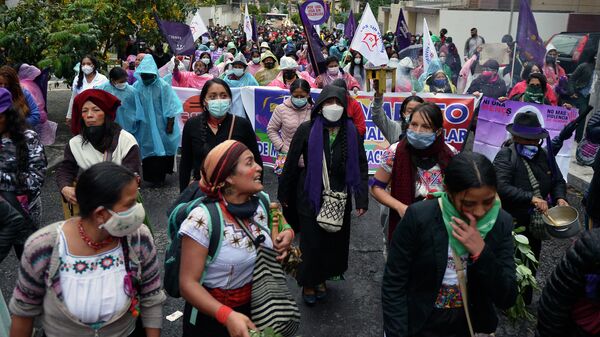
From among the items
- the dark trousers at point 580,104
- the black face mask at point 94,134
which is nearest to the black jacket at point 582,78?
the dark trousers at point 580,104

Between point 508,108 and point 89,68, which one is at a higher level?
point 89,68

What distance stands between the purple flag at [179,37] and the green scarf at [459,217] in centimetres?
815

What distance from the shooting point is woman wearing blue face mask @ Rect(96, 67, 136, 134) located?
7.00 m

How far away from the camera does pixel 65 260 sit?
2.24 meters

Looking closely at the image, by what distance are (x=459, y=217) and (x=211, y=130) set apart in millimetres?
2638

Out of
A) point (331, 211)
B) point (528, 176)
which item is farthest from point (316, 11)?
point (528, 176)

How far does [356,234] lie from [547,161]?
98.8 inches

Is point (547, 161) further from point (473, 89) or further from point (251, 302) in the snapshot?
point (473, 89)

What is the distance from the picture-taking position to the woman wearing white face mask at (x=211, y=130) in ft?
14.6

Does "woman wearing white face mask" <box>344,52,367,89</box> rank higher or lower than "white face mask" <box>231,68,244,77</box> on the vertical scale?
lower

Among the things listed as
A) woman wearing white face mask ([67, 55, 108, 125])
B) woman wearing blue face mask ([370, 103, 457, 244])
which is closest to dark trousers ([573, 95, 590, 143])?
woman wearing blue face mask ([370, 103, 457, 244])

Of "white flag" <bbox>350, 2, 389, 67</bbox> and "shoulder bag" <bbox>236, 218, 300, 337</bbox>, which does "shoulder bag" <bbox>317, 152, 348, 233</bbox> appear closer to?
"shoulder bag" <bbox>236, 218, 300, 337</bbox>

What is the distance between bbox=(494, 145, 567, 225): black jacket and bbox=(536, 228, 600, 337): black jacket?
1.61 meters

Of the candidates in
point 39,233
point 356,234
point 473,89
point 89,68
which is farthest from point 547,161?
point 89,68
